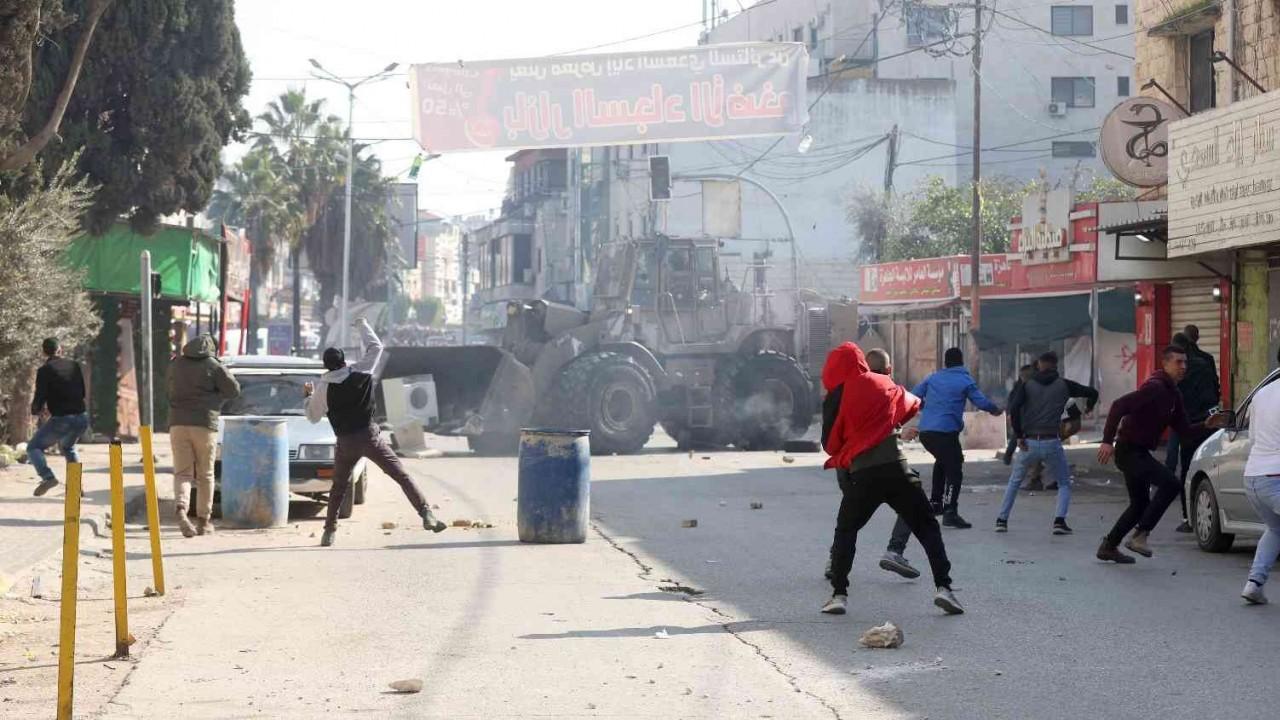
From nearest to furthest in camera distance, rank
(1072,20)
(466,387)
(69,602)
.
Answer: (69,602)
(466,387)
(1072,20)

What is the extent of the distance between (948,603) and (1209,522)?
469cm

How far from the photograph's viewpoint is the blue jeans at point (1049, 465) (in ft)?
47.5

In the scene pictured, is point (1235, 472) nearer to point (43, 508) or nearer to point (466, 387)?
point (43, 508)

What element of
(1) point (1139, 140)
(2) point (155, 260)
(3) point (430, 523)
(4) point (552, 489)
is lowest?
(3) point (430, 523)

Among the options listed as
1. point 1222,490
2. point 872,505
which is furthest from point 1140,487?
point 872,505

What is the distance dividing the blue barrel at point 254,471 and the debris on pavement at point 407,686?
315 inches

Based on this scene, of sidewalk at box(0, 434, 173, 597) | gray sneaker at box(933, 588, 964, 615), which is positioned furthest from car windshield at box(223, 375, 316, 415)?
gray sneaker at box(933, 588, 964, 615)

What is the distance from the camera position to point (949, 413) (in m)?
14.8

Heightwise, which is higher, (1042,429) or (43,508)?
(1042,429)

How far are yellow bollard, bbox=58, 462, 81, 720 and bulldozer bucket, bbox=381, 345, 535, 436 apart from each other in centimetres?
1951

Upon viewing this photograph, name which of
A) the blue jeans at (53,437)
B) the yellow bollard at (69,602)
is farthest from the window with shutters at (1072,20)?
the yellow bollard at (69,602)

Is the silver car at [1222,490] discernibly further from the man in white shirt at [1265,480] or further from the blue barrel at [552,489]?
the blue barrel at [552,489]

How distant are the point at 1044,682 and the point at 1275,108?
12.6 metres

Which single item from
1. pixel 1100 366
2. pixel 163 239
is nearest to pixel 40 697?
pixel 163 239
